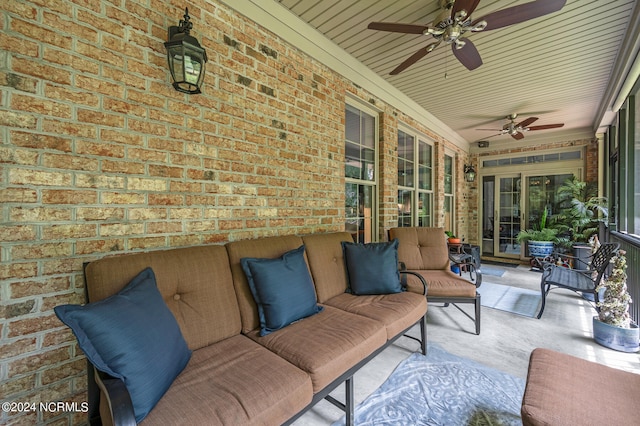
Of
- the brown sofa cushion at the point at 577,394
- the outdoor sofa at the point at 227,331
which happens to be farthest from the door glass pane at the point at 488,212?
the brown sofa cushion at the point at 577,394

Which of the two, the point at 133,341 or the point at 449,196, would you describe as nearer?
the point at 133,341

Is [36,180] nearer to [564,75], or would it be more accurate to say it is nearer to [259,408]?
[259,408]

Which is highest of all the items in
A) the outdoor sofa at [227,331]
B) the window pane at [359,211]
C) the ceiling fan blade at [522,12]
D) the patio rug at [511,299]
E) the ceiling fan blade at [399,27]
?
the ceiling fan blade at [399,27]

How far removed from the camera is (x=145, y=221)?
1.65 metres

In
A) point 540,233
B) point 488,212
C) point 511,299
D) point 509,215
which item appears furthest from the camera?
point 488,212

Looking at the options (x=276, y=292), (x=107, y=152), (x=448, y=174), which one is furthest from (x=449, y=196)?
(x=107, y=152)

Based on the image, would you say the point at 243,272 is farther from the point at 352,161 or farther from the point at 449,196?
the point at 449,196

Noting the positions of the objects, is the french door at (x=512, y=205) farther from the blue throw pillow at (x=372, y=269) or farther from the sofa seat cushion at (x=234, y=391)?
the sofa seat cushion at (x=234, y=391)

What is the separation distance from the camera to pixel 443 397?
1.80m

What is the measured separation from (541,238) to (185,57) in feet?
23.3

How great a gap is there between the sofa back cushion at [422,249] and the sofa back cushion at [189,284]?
7.35 feet

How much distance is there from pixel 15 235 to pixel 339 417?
1.95m

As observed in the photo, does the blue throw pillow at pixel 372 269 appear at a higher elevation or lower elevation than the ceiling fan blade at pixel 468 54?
lower

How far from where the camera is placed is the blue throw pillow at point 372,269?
7.86 feet
